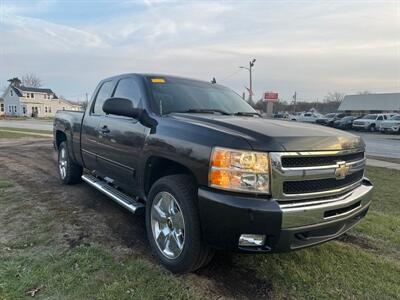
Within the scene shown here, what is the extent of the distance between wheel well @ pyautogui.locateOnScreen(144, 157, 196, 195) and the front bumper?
0.64m

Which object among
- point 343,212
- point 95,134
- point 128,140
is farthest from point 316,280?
point 95,134

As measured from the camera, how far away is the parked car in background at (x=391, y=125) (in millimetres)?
32666

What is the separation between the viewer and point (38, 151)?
11945mm

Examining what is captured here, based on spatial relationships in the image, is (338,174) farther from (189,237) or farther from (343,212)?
(189,237)

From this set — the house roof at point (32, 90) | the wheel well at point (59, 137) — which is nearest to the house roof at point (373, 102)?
the house roof at point (32, 90)

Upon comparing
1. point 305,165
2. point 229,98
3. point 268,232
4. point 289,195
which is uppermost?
point 229,98

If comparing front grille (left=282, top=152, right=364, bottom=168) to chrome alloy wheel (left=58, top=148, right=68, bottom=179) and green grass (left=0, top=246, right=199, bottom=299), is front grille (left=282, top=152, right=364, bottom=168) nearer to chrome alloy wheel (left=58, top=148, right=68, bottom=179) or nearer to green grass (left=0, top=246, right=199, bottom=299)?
green grass (left=0, top=246, right=199, bottom=299)

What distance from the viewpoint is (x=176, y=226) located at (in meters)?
3.37

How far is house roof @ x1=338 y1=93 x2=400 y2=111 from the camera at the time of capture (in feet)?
205

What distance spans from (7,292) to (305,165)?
2.67 metres

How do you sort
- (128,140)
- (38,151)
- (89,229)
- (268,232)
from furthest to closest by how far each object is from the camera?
1. (38,151)
2. (89,229)
3. (128,140)
4. (268,232)

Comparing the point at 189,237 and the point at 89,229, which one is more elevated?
the point at 189,237

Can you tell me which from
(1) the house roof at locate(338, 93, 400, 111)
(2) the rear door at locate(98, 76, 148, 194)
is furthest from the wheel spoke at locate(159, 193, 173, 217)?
(1) the house roof at locate(338, 93, 400, 111)

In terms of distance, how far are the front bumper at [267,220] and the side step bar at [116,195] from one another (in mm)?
1332
